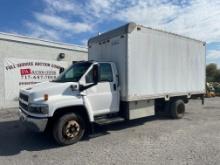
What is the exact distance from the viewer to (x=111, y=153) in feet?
19.0

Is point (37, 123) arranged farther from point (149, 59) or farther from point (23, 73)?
point (23, 73)

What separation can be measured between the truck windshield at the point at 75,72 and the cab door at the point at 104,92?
29cm

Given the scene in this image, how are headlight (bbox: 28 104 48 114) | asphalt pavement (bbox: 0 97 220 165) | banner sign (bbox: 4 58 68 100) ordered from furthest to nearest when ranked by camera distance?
1. banner sign (bbox: 4 58 68 100)
2. headlight (bbox: 28 104 48 114)
3. asphalt pavement (bbox: 0 97 220 165)

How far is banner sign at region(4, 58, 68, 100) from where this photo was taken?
42.4 ft

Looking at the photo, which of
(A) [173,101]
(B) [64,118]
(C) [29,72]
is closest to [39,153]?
(B) [64,118]

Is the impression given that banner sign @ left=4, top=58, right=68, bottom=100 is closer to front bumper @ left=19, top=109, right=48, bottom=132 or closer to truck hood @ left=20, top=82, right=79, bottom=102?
truck hood @ left=20, top=82, right=79, bottom=102

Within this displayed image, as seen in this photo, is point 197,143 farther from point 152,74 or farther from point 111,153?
point 152,74

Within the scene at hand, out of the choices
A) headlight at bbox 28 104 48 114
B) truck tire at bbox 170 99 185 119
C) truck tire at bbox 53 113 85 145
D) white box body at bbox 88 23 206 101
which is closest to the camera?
headlight at bbox 28 104 48 114

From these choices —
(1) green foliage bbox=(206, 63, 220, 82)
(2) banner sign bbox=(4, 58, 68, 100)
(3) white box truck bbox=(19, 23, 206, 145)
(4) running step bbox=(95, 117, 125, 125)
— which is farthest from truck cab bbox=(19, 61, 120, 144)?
(1) green foliage bbox=(206, 63, 220, 82)

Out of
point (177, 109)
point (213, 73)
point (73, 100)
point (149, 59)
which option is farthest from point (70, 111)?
point (213, 73)

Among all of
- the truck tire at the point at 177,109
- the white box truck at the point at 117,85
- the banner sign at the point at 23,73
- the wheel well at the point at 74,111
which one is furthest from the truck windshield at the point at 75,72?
the banner sign at the point at 23,73

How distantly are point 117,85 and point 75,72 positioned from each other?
4.64ft

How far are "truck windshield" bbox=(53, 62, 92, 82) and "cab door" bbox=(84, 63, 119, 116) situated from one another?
287 millimetres

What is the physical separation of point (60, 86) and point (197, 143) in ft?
13.2
